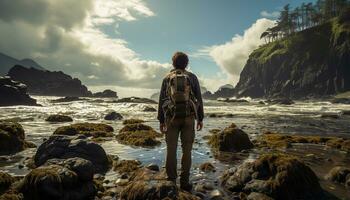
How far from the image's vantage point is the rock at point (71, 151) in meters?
10.6

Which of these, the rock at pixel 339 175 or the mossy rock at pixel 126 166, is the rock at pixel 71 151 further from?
the rock at pixel 339 175

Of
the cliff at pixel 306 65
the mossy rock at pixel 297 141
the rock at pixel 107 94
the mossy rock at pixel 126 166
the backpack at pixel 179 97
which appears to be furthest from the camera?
the rock at pixel 107 94

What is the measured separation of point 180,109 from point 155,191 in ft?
6.81

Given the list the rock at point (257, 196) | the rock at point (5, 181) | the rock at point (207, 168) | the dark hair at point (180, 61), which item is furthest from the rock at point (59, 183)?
the rock at point (207, 168)

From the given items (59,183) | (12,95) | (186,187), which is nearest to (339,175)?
(186,187)

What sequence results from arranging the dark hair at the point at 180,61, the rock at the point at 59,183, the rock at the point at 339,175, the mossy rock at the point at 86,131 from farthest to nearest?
the mossy rock at the point at 86,131 → the rock at the point at 339,175 → the dark hair at the point at 180,61 → the rock at the point at 59,183

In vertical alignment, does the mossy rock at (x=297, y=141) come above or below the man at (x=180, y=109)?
below

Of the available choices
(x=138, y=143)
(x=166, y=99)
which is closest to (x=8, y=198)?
(x=166, y=99)

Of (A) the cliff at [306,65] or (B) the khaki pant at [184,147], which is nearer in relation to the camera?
(B) the khaki pant at [184,147]

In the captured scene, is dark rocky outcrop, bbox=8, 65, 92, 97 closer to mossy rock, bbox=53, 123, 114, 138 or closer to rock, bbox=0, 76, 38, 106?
rock, bbox=0, 76, 38, 106

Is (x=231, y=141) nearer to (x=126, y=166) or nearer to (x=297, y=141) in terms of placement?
(x=297, y=141)

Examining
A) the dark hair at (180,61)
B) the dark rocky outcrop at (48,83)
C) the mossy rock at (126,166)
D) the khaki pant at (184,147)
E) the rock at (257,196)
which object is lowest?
the rock at (257,196)

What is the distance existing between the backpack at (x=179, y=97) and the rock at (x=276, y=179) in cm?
216

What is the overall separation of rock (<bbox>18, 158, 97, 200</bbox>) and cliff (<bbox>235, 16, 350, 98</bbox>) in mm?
113311
